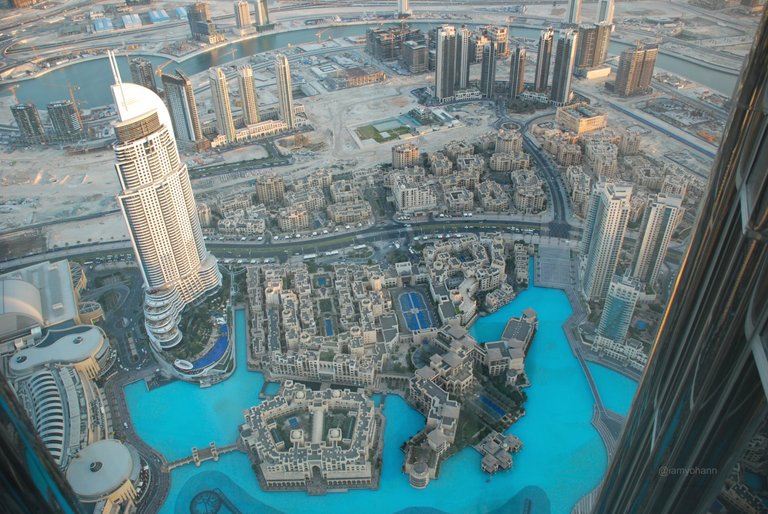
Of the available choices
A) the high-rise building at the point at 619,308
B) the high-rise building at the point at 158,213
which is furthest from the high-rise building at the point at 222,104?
the high-rise building at the point at 619,308

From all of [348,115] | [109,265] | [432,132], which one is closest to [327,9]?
[348,115]

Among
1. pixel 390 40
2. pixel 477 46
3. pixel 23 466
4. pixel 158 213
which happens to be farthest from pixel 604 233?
pixel 390 40

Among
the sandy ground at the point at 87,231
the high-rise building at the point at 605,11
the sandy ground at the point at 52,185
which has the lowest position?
the sandy ground at the point at 87,231

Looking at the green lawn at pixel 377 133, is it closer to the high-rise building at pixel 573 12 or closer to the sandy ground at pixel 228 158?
the sandy ground at pixel 228 158

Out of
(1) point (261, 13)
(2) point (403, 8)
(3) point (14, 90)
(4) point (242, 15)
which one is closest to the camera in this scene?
(3) point (14, 90)

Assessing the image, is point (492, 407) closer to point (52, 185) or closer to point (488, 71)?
point (52, 185)

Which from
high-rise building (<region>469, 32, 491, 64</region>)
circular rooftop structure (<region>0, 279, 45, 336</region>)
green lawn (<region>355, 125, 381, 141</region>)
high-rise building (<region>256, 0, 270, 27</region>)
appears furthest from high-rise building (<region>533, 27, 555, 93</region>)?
circular rooftop structure (<region>0, 279, 45, 336</region>)

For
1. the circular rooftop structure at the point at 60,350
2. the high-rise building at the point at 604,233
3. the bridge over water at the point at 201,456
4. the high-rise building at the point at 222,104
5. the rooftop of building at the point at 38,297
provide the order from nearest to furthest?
1. the bridge over water at the point at 201,456
2. the circular rooftop structure at the point at 60,350
3. the rooftop of building at the point at 38,297
4. the high-rise building at the point at 604,233
5. the high-rise building at the point at 222,104

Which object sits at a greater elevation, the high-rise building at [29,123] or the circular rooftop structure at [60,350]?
the high-rise building at [29,123]

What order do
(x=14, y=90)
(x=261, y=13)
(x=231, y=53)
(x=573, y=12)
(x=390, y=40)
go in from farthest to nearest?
(x=261, y=13), (x=231, y=53), (x=573, y=12), (x=390, y=40), (x=14, y=90)
